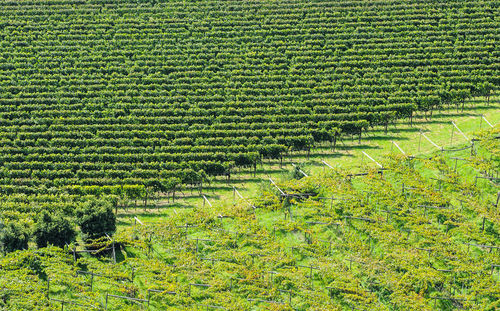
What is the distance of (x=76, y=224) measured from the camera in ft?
203

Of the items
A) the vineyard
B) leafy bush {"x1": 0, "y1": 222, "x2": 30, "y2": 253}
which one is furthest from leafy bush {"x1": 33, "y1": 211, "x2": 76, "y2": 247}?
leafy bush {"x1": 0, "y1": 222, "x2": 30, "y2": 253}

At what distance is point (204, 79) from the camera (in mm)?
85375

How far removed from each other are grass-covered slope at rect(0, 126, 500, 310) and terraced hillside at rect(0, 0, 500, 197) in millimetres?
8666

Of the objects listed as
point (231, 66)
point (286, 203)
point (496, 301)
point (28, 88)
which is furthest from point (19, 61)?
point (496, 301)

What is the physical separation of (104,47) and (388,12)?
34.7 m

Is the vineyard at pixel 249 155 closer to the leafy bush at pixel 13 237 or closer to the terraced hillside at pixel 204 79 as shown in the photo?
the leafy bush at pixel 13 237

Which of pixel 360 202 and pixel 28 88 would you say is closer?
pixel 360 202

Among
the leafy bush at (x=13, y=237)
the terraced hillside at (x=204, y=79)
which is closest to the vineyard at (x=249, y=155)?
the leafy bush at (x=13, y=237)

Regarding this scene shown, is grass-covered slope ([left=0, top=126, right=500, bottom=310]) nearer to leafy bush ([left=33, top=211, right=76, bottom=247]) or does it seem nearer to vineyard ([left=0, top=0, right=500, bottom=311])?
vineyard ([left=0, top=0, right=500, bottom=311])

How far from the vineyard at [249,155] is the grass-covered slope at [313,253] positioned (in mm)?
159

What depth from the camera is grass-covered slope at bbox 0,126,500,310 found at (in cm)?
5341

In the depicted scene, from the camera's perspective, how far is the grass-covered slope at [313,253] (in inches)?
2103

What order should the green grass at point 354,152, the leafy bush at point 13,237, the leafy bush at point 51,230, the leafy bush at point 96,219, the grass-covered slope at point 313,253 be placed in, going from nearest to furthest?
1. the grass-covered slope at point 313,253
2. the leafy bush at point 13,237
3. the leafy bush at point 51,230
4. the leafy bush at point 96,219
5. the green grass at point 354,152

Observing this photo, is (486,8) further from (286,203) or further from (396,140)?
(286,203)
